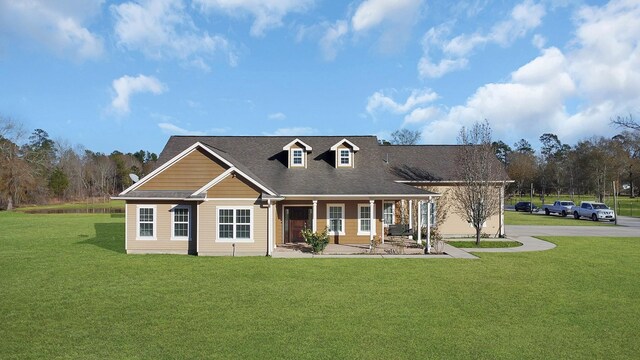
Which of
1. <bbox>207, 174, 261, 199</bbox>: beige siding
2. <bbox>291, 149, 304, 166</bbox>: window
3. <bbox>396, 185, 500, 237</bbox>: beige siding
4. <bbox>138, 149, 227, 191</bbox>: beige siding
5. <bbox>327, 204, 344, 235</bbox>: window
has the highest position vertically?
<bbox>291, 149, 304, 166</bbox>: window

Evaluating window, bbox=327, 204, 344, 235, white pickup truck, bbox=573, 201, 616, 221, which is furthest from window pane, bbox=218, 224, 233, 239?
white pickup truck, bbox=573, 201, 616, 221

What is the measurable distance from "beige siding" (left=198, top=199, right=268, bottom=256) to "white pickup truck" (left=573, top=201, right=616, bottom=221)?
3878 centimetres

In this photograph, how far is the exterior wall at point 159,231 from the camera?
20.0 metres

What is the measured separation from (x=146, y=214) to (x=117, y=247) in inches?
153

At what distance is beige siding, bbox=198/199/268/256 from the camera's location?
19234 mm

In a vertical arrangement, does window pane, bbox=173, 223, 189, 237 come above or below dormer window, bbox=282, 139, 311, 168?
below

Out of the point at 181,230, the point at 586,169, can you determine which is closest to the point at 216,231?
the point at 181,230

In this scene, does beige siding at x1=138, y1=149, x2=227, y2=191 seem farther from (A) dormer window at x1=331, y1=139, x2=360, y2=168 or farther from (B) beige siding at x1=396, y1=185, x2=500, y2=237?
(B) beige siding at x1=396, y1=185, x2=500, y2=237

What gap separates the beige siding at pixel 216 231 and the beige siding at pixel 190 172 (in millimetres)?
1737

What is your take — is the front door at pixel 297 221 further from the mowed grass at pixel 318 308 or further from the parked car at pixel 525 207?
the parked car at pixel 525 207

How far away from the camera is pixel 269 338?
27.2 feet

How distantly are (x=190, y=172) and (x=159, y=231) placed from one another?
3.32 metres

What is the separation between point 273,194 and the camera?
1903 centimetres

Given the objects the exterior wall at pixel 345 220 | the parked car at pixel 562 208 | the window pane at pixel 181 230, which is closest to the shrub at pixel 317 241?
the exterior wall at pixel 345 220
